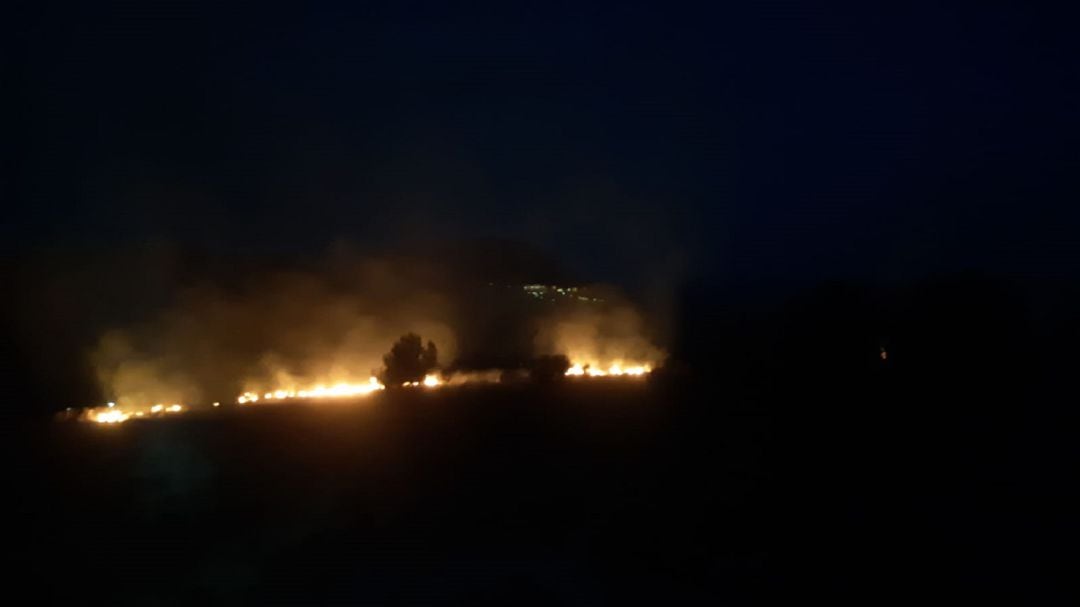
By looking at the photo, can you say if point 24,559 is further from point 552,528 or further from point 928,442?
point 928,442

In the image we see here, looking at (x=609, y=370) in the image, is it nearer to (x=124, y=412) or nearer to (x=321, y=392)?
(x=321, y=392)

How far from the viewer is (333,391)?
17.3 meters

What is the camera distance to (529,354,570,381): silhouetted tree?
54.3ft

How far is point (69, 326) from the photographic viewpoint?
18.6 metres

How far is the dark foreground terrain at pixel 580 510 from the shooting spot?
6215 mm

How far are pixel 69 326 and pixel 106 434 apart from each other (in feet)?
24.8

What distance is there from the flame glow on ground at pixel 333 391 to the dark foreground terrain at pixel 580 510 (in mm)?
4014

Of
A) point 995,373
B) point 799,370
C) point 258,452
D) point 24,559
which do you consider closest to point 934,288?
point 995,373

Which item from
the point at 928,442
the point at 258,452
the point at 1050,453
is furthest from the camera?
the point at 258,452

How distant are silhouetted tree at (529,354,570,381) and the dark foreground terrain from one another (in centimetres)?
530

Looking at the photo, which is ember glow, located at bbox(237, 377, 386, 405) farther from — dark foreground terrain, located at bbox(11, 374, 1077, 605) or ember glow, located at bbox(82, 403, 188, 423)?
dark foreground terrain, located at bbox(11, 374, 1077, 605)

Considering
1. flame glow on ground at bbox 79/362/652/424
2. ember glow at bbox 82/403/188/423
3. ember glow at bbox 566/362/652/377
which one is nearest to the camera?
ember glow at bbox 82/403/188/423

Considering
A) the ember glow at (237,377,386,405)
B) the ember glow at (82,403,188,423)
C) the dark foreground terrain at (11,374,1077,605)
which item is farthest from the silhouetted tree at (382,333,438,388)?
the dark foreground terrain at (11,374,1077,605)

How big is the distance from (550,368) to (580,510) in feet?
31.7
